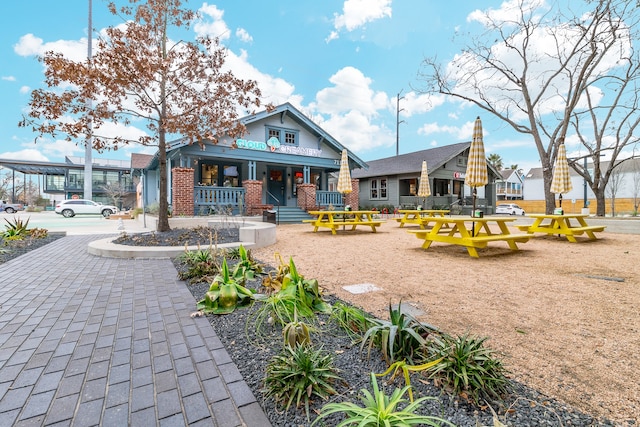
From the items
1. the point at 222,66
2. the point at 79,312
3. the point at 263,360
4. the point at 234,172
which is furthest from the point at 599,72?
the point at 79,312

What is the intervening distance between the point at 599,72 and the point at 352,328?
754 inches

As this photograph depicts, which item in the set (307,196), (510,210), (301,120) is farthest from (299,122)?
(510,210)

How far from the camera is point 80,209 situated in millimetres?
20953

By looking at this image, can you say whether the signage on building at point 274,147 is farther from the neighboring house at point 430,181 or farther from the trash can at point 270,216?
the neighboring house at point 430,181

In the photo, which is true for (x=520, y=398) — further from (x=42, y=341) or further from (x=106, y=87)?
(x=106, y=87)

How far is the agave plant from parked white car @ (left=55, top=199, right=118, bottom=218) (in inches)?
899

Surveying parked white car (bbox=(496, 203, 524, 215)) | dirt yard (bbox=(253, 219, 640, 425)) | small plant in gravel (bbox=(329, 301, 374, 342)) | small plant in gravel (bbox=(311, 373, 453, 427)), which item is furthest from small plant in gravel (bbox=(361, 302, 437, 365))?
parked white car (bbox=(496, 203, 524, 215))

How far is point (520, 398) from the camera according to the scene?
4.86 feet

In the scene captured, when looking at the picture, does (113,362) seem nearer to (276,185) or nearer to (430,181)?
(276,185)

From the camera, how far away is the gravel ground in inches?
52.6

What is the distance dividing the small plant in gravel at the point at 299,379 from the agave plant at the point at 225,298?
1.25 metres

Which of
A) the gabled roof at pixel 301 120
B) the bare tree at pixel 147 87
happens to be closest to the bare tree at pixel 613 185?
the gabled roof at pixel 301 120

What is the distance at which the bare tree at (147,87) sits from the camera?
6262 millimetres

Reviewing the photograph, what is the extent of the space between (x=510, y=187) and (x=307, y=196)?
43513mm
